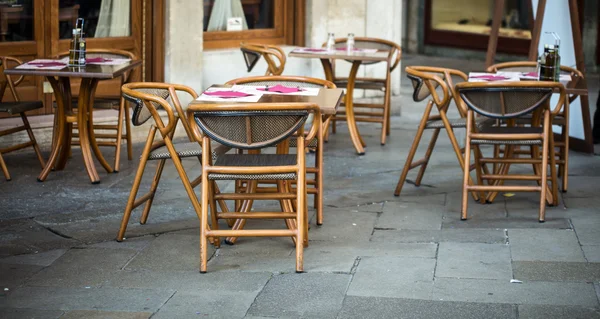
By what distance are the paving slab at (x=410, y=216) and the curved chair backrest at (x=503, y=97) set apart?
2.25 feet

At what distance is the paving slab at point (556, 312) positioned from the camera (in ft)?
13.6

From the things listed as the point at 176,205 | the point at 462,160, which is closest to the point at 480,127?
the point at 462,160

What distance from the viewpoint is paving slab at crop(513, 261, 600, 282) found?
469 centimetres

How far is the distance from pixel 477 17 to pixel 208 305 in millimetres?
11983

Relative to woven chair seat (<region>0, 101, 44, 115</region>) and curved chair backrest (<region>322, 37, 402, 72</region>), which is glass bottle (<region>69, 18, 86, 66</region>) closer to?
woven chair seat (<region>0, 101, 44, 115</region>)

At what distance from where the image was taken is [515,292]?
4.48 metres

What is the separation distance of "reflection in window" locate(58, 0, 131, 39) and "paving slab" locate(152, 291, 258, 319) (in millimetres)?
4508

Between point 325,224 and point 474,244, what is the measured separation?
0.92m

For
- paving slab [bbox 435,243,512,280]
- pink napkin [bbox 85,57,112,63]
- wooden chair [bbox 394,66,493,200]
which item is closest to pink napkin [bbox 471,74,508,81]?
wooden chair [bbox 394,66,493,200]

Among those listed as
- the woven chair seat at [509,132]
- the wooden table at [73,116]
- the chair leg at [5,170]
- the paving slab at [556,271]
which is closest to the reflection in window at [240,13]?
the wooden table at [73,116]

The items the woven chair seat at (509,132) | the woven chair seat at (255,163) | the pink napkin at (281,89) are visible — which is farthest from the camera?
the woven chair seat at (509,132)

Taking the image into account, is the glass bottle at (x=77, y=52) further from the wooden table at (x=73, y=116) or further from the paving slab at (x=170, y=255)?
the paving slab at (x=170, y=255)

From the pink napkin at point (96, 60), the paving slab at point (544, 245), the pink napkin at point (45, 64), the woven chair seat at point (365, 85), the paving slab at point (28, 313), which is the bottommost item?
the paving slab at point (28, 313)

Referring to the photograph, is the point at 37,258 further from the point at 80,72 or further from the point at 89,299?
the point at 80,72
